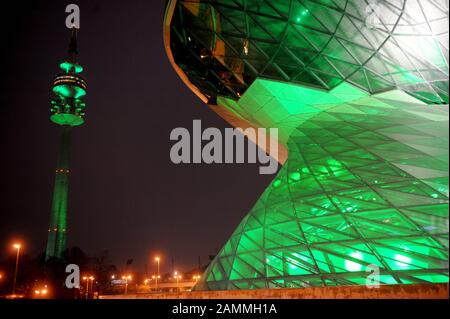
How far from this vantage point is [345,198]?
16.9m

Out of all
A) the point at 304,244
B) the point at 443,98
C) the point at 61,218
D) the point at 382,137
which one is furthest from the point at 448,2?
the point at 61,218

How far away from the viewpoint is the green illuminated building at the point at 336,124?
14.3 metres

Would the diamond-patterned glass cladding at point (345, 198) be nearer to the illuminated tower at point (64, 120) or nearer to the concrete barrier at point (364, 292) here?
the concrete barrier at point (364, 292)

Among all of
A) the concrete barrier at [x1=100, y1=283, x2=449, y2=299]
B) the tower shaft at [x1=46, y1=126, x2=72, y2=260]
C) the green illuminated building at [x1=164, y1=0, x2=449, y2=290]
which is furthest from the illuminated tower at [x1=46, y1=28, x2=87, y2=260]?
the concrete barrier at [x1=100, y1=283, x2=449, y2=299]

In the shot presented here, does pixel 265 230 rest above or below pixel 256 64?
below

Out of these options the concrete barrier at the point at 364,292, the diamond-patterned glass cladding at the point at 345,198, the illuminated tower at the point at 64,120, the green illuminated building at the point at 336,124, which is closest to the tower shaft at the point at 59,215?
the illuminated tower at the point at 64,120

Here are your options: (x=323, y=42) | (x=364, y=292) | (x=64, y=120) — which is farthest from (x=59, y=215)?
(x=364, y=292)

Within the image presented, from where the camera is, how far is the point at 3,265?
240ft

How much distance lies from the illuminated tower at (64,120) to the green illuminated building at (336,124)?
243 feet

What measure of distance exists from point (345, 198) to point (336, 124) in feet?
19.2

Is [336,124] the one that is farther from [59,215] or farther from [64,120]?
[64,120]

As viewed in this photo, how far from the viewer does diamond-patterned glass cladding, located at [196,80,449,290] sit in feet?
45.4

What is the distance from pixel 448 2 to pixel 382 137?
23.3ft
